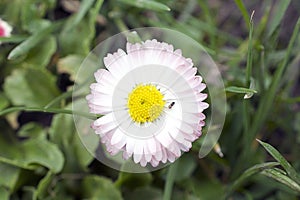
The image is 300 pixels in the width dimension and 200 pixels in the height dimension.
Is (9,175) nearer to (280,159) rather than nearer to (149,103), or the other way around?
(149,103)

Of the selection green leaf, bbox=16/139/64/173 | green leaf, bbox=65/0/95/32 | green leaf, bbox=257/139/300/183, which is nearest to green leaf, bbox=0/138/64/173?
green leaf, bbox=16/139/64/173

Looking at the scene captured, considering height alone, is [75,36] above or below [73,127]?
above

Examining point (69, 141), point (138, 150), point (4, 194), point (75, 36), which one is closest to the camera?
point (138, 150)

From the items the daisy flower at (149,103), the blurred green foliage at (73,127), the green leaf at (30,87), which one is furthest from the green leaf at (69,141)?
the daisy flower at (149,103)

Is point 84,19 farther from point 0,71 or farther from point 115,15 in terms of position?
point 0,71

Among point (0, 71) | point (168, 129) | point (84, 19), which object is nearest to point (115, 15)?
point (84, 19)

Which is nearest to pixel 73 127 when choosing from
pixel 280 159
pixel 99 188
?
pixel 99 188
